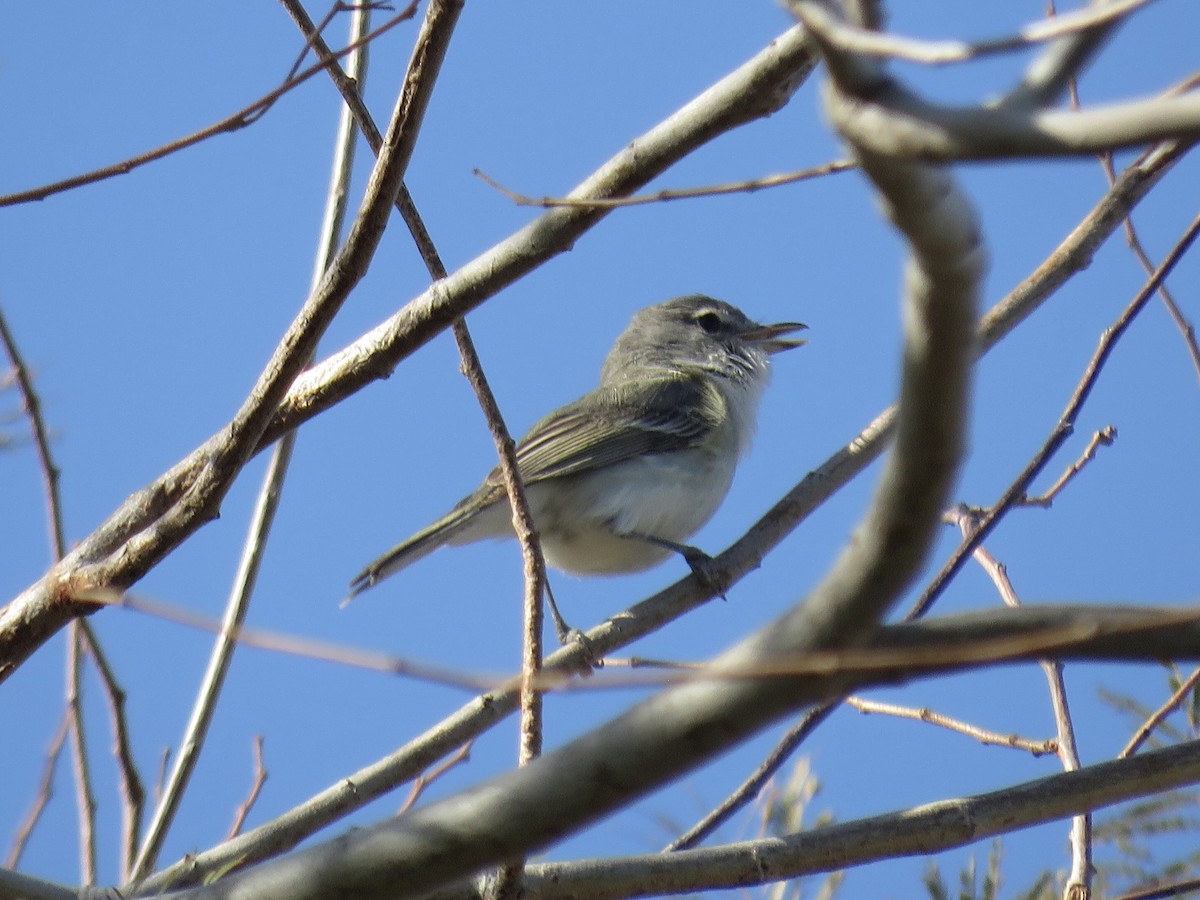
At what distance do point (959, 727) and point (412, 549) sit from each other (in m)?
2.65

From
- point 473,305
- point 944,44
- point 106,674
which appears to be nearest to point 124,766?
point 106,674

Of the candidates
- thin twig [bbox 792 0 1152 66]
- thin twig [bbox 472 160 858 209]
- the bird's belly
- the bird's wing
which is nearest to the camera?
thin twig [bbox 792 0 1152 66]

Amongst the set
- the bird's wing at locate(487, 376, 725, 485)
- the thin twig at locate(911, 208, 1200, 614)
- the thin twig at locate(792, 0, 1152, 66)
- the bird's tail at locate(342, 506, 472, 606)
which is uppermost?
the bird's wing at locate(487, 376, 725, 485)

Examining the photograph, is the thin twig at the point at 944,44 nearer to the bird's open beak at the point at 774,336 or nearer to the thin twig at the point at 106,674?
the thin twig at the point at 106,674

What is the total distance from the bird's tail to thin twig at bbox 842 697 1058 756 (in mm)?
2192

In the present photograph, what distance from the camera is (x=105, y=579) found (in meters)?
2.91

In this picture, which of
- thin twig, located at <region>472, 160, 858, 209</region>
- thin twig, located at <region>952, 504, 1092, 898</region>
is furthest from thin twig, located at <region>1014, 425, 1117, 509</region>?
thin twig, located at <region>472, 160, 858, 209</region>

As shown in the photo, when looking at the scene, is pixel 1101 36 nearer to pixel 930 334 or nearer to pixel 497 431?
pixel 930 334

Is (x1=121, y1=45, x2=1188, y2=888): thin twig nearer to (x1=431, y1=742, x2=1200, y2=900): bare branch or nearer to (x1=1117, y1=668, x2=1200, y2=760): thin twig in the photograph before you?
(x1=431, y1=742, x2=1200, y2=900): bare branch

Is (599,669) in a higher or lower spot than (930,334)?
higher

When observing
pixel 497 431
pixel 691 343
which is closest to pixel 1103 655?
pixel 497 431

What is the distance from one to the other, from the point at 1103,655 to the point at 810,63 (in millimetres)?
1660

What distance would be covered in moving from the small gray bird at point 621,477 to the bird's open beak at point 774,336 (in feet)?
1.12

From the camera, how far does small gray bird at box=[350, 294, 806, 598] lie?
19.3 ft
